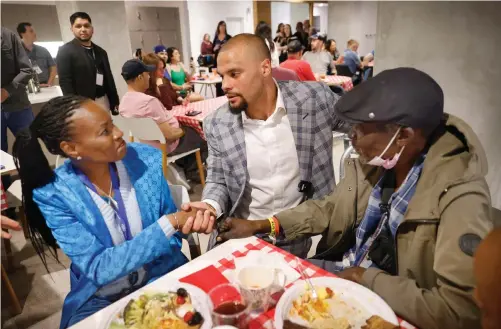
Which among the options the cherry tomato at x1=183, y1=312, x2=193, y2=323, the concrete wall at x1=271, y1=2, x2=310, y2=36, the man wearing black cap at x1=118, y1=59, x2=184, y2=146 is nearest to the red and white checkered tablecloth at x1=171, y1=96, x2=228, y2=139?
the man wearing black cap at x1=118, y1=59, x2=184, y2=146

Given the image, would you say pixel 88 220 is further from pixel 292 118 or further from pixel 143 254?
pixel 292 118

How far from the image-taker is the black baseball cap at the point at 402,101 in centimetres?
123

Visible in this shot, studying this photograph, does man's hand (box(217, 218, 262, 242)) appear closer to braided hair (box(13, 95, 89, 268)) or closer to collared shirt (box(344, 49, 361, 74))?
Result: braided hair (box(13, 95, 89, 268))

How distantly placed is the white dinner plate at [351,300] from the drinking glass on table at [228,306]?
0.11 metres

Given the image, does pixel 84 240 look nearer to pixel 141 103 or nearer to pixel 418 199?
pixel 418 199

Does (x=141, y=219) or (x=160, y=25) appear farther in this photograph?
(x=160, y=25)

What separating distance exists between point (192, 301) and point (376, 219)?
0.88 metres

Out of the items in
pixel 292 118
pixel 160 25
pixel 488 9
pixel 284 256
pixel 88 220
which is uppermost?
pixel 160 25

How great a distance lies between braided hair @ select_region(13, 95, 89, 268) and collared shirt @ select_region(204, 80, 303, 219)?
964 millimetres

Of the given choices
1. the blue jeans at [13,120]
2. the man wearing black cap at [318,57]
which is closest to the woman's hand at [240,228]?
the blue jeans at [13,120]

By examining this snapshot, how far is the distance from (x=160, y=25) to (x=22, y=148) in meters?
12.0

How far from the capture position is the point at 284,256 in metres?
1.44

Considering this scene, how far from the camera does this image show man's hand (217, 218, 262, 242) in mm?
1678

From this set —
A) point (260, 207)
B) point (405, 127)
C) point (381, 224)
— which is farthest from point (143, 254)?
point (405, 127)
